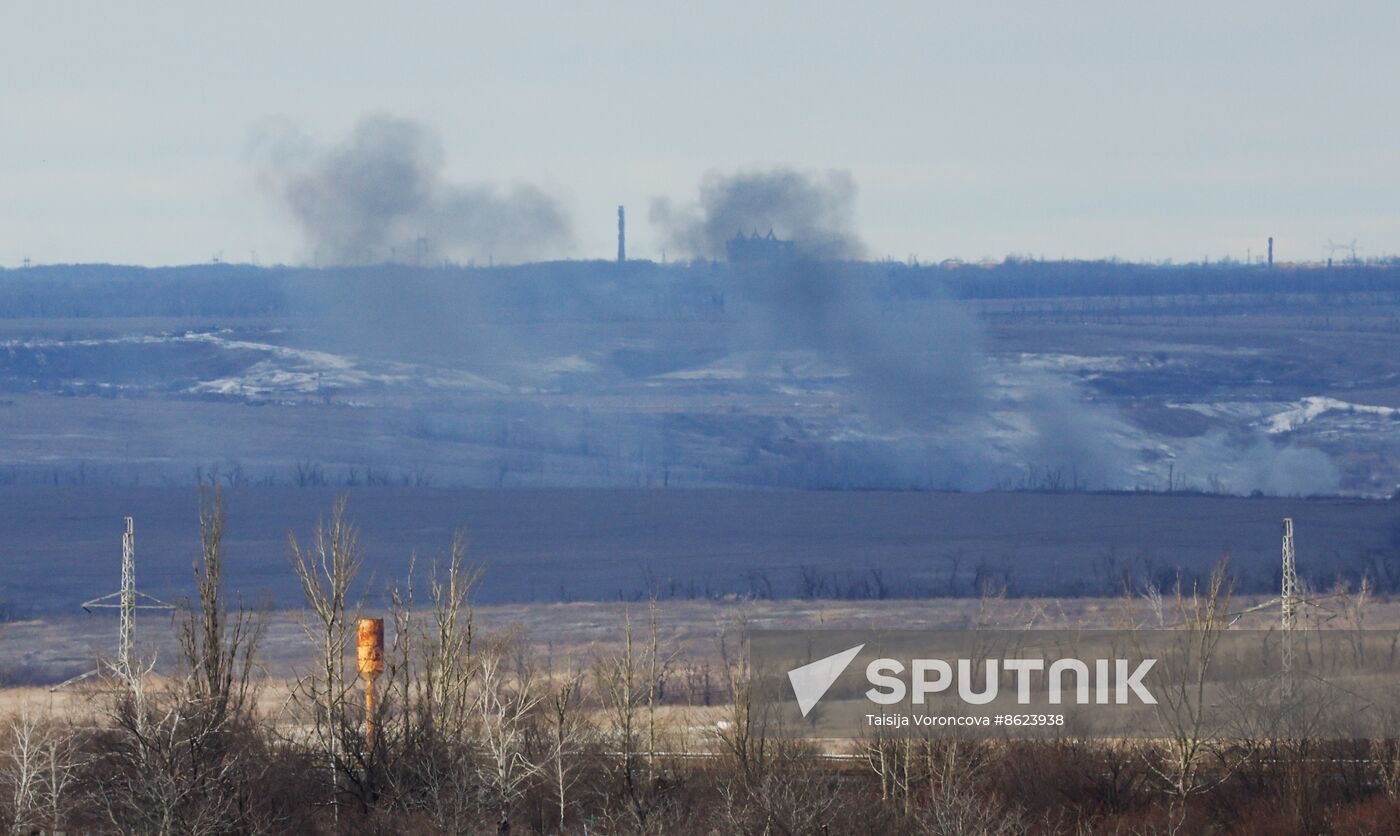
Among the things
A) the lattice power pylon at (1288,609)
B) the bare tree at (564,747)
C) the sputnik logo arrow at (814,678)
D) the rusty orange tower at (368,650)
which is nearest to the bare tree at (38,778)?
the rusty orange tower at (368,650)

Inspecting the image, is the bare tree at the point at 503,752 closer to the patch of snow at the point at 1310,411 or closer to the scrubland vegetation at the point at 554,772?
the scrubland vegetation at the point at 554,772

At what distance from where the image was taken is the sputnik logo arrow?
36156 millimetres

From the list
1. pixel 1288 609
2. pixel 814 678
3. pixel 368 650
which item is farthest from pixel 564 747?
pixel 1288 609

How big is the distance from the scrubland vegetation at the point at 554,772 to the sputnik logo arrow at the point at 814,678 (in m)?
→ 1.80

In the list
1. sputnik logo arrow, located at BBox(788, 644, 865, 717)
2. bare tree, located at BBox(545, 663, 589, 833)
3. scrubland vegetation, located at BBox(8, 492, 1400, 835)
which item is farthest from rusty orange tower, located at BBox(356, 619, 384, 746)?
sputnik logo arrow, located at BBox(788, 644, 865, 717)

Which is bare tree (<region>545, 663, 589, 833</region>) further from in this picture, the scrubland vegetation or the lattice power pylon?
the lattice power pylon

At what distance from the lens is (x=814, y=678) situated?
124ft

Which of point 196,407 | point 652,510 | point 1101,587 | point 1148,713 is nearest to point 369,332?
point 196,407

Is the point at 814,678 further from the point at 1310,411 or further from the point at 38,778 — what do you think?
the point at 1310,411

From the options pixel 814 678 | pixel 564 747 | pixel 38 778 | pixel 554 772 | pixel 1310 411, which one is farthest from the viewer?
pixel 1310 411

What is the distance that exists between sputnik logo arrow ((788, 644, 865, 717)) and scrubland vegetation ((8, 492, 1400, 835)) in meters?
1.80

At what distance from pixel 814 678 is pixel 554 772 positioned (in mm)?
7641

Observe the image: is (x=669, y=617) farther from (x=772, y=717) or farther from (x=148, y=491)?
(x=148, y=491)

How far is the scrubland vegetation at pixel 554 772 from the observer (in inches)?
1070
